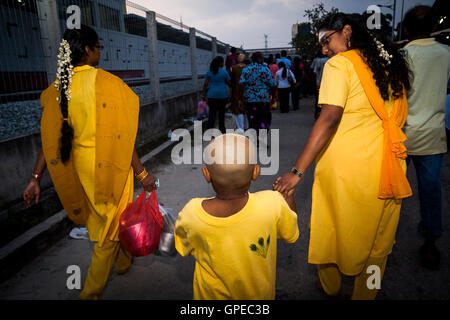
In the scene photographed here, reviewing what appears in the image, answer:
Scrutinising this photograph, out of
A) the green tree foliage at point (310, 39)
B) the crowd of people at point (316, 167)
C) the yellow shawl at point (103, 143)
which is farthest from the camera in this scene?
the green tree foliage at point (310, 39)

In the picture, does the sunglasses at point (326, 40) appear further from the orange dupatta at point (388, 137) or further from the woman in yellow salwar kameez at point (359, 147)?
the orange dupatta at point (388, 137)

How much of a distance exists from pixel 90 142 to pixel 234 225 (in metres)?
1.28

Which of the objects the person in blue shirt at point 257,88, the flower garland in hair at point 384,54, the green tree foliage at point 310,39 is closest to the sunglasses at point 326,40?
the flower garland in hair at point 384,54

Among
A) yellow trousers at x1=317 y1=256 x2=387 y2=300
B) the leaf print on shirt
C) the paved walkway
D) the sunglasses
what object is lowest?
the paved walkway

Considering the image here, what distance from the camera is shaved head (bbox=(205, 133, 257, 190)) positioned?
4.24 feet

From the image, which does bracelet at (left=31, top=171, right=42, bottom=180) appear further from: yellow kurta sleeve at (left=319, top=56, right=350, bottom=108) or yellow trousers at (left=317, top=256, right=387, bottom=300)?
yellow trousers at (left=317, top=256, right=387, bottom=300)

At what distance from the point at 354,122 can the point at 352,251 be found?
80cm

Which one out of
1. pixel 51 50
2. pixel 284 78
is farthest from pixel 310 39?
pixel 51 50

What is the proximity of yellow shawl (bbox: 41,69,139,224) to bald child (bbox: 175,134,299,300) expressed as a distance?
962 millimetres

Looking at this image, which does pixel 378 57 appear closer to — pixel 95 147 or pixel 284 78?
pixel 95 147

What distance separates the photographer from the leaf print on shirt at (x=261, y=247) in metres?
1.38

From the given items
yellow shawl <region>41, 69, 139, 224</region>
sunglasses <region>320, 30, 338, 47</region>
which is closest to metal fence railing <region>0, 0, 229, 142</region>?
yellow shawl <region>41, 69, 139, 224</region>

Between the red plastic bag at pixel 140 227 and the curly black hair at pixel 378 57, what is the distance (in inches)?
67.7

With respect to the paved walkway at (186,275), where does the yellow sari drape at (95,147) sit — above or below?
above
